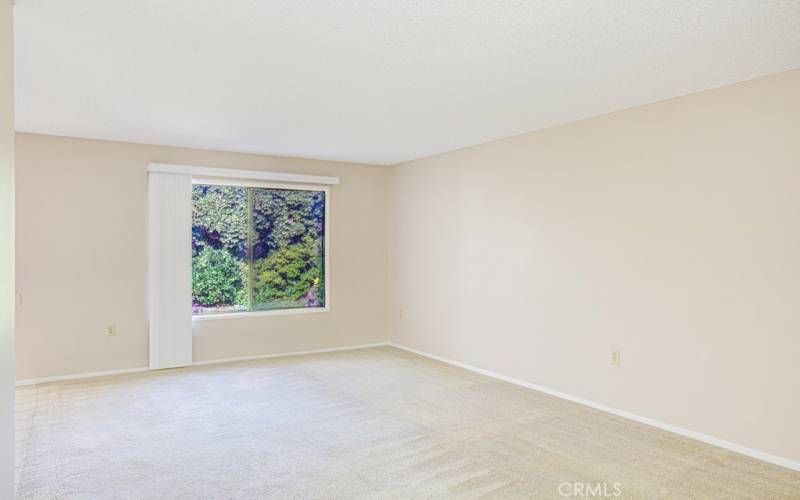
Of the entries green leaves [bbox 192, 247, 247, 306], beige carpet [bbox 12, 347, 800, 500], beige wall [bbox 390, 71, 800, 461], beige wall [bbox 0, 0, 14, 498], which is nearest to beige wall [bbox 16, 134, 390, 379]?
green leaves [bbox 192, 247, 247, 306]

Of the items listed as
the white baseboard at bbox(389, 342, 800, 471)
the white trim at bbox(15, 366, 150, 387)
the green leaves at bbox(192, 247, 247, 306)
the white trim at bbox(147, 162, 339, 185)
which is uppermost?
the white trim at bbox(147, 162, 339, 185)

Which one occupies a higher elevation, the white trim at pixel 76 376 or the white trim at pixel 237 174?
the white trim at pixel 237 174

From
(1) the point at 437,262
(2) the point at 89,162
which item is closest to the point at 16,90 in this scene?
(2) the point at 89,162

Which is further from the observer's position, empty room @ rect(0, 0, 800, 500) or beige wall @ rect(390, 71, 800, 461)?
beige wall @ rect(390, 71, 800, 461)

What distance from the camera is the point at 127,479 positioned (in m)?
2.83

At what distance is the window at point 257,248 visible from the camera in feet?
18.8

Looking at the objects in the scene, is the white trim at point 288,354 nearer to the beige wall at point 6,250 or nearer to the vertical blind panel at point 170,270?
the vertical blind panel at point 170,270

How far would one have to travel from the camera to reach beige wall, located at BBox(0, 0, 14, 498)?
212 cm

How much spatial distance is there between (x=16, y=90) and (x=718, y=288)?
16.0 ft

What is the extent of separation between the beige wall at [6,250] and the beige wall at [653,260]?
377cm

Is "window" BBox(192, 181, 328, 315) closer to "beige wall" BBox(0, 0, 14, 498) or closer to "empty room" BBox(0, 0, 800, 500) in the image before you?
"empty room" BBox(0, 0, 800, 500)

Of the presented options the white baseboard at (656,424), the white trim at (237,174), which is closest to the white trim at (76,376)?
the white trim at (237,174)

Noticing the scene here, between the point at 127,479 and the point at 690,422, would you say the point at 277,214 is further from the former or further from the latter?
the point at 690,422

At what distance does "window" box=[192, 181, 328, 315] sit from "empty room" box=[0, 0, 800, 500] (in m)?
0.03
